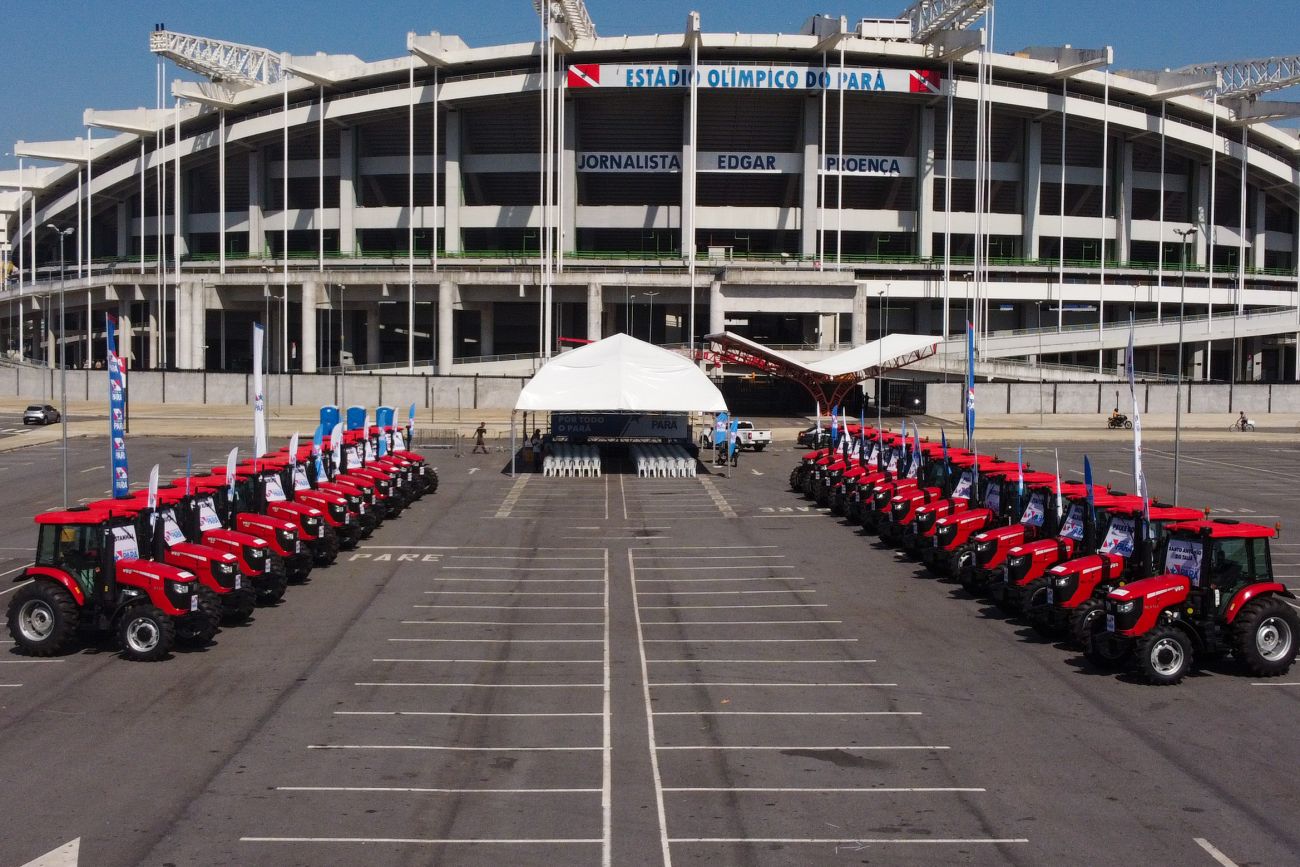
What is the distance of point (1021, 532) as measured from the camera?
26203 mm

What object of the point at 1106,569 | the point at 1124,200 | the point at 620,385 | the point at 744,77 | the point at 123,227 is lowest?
the point at 1106,569

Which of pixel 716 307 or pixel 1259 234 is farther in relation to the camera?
pixel 1259 234

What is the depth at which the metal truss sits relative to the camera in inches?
3686

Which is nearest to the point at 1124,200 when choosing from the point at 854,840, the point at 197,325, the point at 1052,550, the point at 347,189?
the point at 347,189

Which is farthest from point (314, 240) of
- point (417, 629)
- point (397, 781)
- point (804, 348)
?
point (397, 781)

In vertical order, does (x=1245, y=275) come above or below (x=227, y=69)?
below

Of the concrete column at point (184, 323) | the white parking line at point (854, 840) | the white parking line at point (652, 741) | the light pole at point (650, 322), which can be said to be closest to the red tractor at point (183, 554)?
the white parking line at point (652, 741)

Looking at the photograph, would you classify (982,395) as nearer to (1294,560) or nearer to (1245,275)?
(1245,275)

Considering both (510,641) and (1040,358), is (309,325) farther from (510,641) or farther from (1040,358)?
(510,641)

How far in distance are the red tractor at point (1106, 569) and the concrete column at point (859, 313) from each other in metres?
66.7

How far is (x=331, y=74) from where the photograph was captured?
94375 mm

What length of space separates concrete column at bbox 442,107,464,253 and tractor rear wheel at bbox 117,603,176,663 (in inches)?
3079

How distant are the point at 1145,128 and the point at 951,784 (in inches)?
3690

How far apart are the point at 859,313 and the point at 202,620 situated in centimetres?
7321
